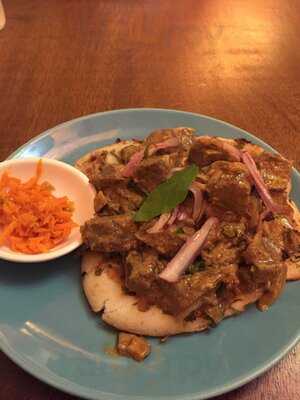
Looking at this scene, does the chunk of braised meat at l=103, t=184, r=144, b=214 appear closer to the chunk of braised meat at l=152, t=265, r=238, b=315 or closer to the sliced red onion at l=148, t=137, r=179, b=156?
the sliced red onion at l=148, t=137, r=179, b=156

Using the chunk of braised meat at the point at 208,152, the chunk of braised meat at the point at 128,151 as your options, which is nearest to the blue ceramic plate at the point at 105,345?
the chunk of braised meat at the point at 128,151

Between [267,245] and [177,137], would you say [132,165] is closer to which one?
[177,137]

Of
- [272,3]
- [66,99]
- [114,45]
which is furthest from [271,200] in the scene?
[272,3]

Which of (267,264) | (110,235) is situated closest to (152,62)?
(110,235)

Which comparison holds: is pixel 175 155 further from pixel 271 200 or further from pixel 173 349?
pixel 173 349

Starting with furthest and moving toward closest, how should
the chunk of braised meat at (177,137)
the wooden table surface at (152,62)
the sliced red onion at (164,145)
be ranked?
1. the wooden table surface at (152,62)
2. the chunk of braised meat at (177,137)
3. the sliced red onion at (164,145)

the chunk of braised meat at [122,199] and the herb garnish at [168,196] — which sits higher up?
the herb garnish at [168,196]

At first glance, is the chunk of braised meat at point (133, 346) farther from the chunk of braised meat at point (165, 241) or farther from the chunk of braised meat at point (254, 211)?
the chunk of braised meat at point (254, 211)
